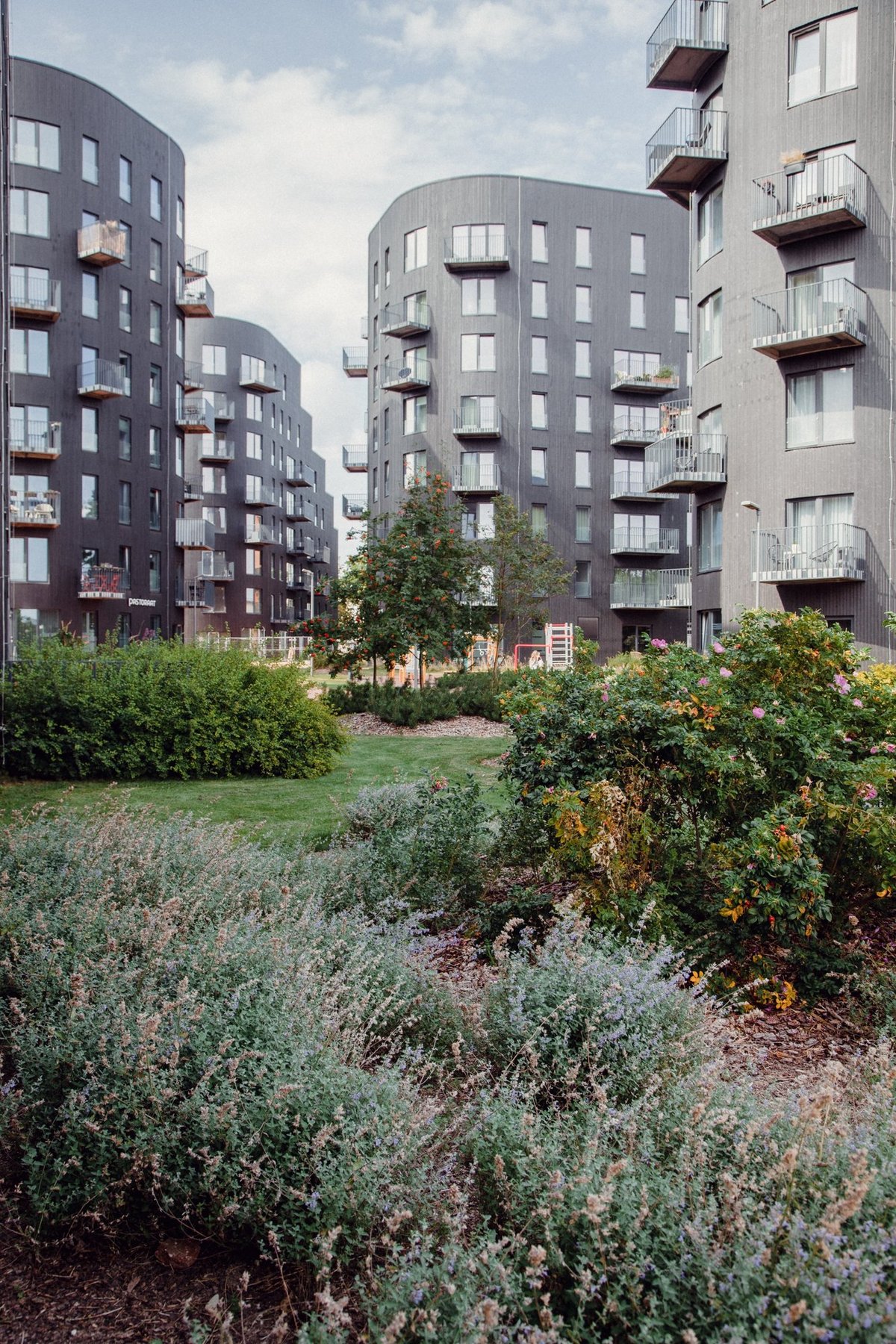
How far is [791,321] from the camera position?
23609 millimetres

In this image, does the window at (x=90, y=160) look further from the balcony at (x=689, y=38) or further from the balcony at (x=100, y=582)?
the balcony at (x=689, y=38)

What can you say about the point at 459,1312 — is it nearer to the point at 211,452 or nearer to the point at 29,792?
the point at 29,792

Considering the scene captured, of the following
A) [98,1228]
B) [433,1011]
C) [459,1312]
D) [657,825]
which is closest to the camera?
[459,1312]

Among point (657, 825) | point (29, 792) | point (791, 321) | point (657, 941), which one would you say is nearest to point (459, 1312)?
point (657, 941)

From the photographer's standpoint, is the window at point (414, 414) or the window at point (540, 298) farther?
the window at point (414, 414)

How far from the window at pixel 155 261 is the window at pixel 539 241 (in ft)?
53.4

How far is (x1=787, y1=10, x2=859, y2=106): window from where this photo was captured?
75.3 ft

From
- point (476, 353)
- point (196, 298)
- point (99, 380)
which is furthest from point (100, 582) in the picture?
point (476, 353)

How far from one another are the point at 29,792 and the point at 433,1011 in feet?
26.9

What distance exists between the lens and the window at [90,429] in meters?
37.9

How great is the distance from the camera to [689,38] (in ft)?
83.3

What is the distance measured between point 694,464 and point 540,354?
19905 mm

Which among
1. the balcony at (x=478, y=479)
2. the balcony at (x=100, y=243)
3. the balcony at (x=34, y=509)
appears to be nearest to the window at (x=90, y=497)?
the balcony at (x=34, y=509)

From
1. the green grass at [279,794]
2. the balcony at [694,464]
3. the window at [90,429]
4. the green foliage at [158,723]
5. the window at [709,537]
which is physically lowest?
the green grass at [279,794]
